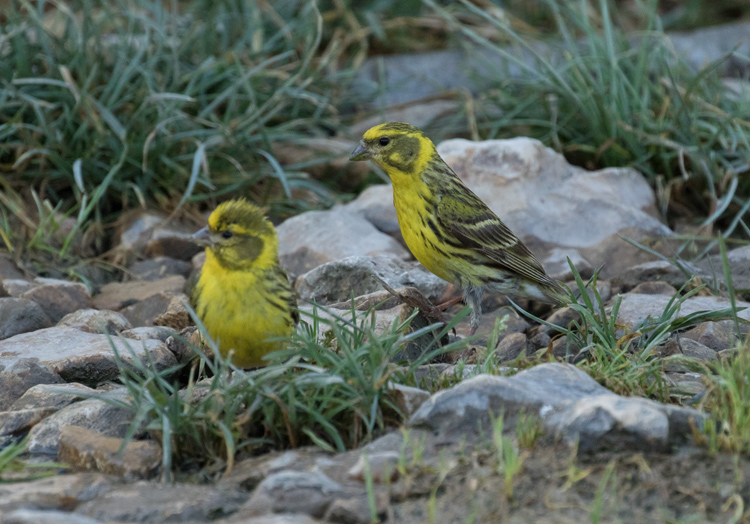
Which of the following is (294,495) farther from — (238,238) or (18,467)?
(238,238)

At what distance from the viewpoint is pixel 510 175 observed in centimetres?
643

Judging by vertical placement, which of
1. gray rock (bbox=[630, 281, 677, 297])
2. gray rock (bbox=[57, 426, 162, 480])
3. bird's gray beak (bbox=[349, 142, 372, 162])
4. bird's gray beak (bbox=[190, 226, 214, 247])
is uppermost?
bird's gray beak (bbox=[190, 226, 214, 247])

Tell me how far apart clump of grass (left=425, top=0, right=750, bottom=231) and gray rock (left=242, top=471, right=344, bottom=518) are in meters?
4.41

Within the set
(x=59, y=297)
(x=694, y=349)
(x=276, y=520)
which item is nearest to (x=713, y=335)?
(x=694, y=349)

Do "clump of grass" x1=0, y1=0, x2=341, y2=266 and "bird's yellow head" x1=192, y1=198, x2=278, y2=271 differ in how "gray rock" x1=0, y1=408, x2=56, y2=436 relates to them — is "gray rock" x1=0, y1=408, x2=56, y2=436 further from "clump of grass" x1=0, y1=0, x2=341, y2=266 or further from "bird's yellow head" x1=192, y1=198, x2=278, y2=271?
"clump of grass" x1=0, y1=0, x2=341, y2=266

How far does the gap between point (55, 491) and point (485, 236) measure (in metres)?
3.05

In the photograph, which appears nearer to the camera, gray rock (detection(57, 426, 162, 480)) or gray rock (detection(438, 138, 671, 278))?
gray rock (detection(57, 426, 162, 480))

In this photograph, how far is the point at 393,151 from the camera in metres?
5.37

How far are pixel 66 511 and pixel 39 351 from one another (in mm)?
1621

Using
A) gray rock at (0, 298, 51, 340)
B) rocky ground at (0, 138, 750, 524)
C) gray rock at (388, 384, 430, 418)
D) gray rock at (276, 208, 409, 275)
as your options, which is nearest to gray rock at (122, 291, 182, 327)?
rocky ground at (0, 138, 750, 524)

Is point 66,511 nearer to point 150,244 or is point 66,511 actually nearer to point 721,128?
point 150,244

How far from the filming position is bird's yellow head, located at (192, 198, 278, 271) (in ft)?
12.2

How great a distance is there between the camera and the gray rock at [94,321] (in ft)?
15.8

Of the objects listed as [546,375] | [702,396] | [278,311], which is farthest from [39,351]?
[702,396]
